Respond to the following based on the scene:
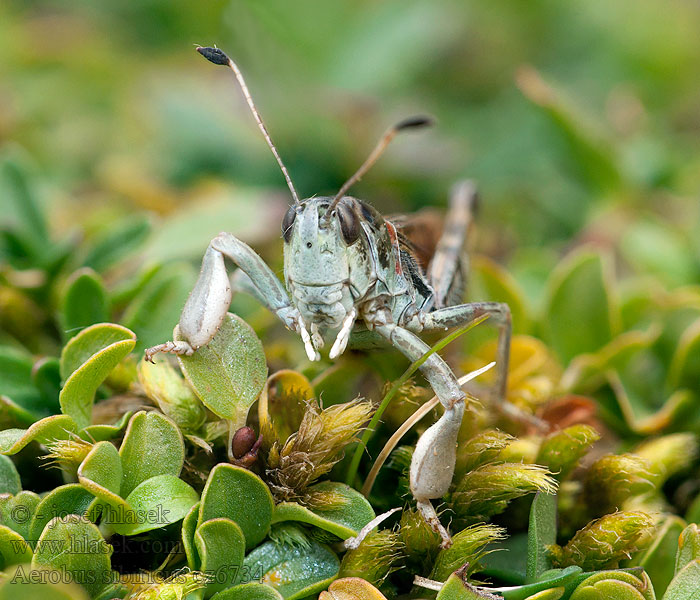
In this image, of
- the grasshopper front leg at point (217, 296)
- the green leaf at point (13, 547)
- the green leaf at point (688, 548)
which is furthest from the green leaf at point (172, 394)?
the green leaf at point (688, 548)

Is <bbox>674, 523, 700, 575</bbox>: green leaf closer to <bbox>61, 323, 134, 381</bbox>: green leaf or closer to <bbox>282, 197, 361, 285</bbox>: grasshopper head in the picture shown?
<bbox>282, 197, 361, 285</bbox>: grasshopper head

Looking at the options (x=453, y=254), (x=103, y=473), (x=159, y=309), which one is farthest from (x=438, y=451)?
(x=453, y=254)

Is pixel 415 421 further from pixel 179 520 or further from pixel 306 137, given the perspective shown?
pixel 306 137

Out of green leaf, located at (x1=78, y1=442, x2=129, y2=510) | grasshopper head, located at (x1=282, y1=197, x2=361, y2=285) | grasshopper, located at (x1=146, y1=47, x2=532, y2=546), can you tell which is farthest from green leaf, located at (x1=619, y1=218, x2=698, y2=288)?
green leaf, located at (x1=78, y1=442, x2=129, y2=510)

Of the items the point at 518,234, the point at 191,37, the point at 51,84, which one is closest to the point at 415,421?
the point at 518,234

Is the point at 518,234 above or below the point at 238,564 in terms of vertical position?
below

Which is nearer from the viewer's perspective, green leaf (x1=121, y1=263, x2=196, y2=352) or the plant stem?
the plant stem

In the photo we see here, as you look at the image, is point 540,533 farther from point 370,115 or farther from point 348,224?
point 370,115

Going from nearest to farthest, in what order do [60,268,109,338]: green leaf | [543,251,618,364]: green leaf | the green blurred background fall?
1. [60,268,109,338]: green leaf
2. [543,251,618,364]: green leaf
3. the green blurred background
